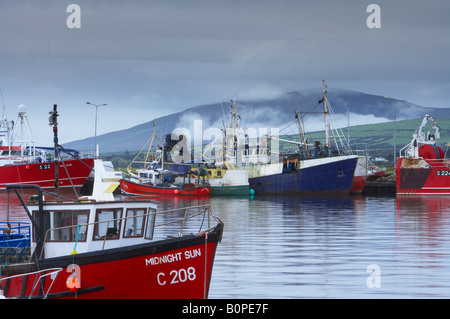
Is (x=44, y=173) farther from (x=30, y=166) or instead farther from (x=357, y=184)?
(x=357, y=184)

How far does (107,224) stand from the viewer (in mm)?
21297

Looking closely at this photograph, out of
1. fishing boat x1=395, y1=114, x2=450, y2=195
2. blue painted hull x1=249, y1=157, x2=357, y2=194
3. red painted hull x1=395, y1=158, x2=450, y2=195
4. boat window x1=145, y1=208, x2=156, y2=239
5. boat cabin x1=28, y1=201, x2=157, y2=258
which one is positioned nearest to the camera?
boat cabin x1=28, y1=201, x2=157, y2=258

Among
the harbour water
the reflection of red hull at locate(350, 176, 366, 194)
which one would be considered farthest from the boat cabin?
the reflection of red hull at locate(350, 176, 366, 194)

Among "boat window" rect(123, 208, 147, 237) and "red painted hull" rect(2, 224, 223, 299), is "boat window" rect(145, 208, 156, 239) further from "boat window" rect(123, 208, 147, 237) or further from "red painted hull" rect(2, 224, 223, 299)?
"red painted hull" rect(2, 224, 223, 299)

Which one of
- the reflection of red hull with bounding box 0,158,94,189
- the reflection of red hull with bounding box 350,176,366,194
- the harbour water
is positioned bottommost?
the harbour water

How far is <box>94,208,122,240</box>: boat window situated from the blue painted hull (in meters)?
74.6

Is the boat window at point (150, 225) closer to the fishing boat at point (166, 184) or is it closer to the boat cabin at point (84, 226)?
the boat cabin at point (84, 226)

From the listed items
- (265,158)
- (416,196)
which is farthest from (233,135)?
(416,196)

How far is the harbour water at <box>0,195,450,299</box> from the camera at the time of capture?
2459cm

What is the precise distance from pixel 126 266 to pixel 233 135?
305 ft

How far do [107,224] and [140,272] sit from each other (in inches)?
78.4

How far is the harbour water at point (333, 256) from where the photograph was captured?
24.6 m

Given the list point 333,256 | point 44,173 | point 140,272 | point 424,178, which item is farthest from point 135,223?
point 44,173
